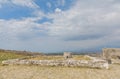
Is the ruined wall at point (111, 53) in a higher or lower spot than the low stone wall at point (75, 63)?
higher

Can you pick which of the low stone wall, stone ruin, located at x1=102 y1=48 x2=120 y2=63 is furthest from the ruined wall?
the low stone wall

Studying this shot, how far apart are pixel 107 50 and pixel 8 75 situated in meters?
24.5

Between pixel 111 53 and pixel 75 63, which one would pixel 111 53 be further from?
pixel 75 63

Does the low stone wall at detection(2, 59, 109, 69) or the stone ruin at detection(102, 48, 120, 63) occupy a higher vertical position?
the stone ruin at detection(102, 48, 120, 63)

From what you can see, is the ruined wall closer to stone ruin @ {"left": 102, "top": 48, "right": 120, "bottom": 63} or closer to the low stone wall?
stone ruin @ {"left": 102, "top": 48, "right": 120, "bottom": 63}

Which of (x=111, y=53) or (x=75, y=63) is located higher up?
(x=111, y=53)

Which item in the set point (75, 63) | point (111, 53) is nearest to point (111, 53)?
point (111, 53)

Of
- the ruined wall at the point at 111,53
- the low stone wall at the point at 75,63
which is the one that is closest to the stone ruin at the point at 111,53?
the ruined wall at the point at 111,53

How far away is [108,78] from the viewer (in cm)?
2047

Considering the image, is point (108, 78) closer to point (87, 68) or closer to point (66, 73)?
point (66, 73)

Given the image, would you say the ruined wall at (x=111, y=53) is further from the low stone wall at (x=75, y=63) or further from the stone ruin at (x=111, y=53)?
the low stone wall at (x=75, y=63)

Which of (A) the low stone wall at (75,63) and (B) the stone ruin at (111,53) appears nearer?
(A) the low stone wall at (75,63)

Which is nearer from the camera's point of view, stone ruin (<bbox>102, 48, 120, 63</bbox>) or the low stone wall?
the low stone wall

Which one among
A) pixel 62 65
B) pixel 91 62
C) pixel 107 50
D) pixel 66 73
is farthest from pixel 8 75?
pixel 107 50
